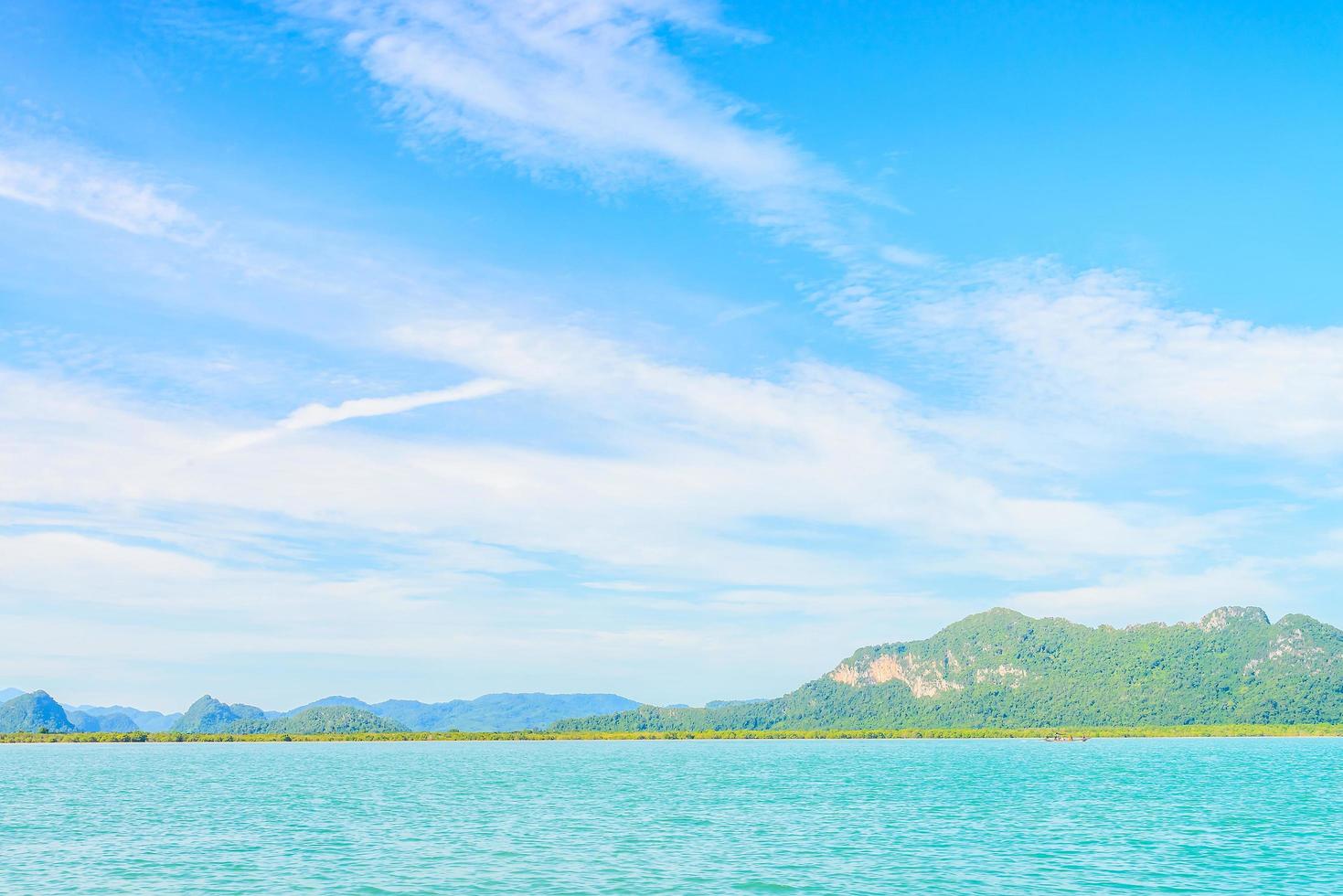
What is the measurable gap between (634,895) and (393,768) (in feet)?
317

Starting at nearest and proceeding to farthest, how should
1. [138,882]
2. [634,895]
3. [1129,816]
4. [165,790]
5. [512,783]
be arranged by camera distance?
1. [634,895]
2. [138,882]
3. [1129,816]
4. [165,790]
5. [512,783]

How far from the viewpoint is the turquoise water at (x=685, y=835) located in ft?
121

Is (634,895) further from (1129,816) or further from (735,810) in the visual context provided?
(1129,816)

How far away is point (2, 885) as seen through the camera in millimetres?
35844

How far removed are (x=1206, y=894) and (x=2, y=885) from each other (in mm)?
38558

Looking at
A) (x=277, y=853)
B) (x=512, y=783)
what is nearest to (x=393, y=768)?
(x=512, y=783)

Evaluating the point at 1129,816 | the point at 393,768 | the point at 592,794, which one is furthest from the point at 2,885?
the point at 393,768

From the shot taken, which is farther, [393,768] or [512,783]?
[393,768]

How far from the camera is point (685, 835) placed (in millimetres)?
49062

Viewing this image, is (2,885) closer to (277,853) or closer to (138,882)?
(138,882)

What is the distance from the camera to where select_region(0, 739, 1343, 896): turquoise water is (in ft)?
121

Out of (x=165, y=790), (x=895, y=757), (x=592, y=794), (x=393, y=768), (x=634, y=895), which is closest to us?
(x=634, y=895)

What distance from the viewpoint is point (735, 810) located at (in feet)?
203

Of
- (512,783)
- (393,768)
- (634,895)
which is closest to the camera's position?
(634,895)
